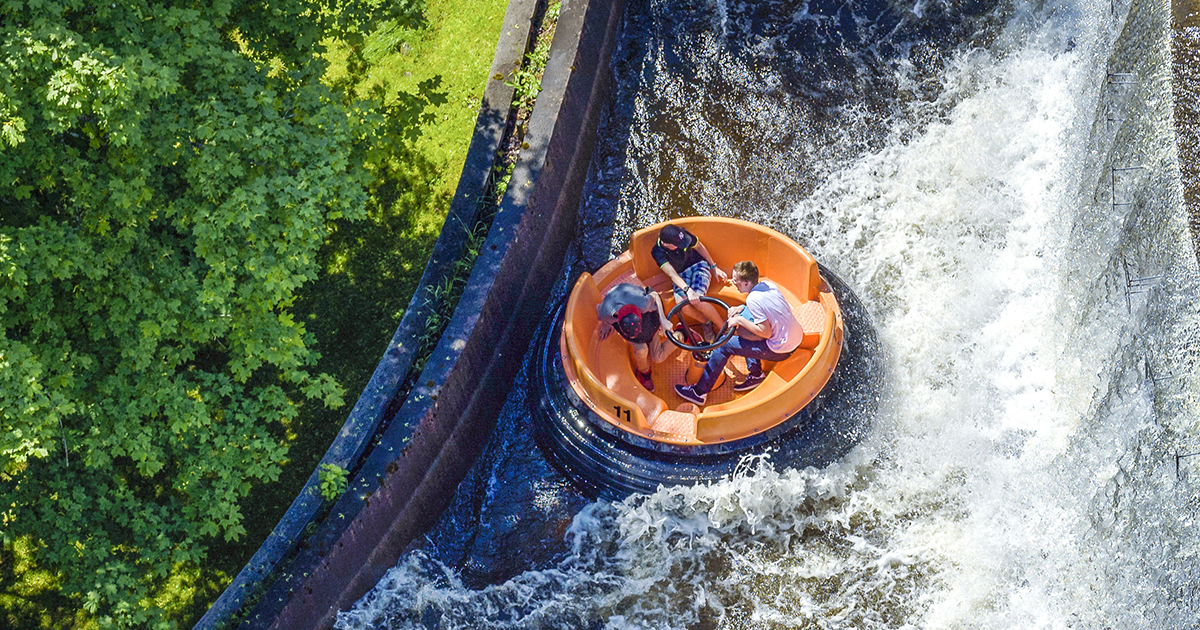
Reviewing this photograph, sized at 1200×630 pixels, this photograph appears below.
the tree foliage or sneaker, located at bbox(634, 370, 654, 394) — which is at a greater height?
the tree foliage

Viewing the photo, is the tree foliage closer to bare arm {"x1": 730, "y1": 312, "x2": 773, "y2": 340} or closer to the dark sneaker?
bare arm {"x1": 730, "y1": 312, "x2": 773, "y2": 340}

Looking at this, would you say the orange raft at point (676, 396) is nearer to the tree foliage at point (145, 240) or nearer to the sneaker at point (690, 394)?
the sneaker at point (690, 394)

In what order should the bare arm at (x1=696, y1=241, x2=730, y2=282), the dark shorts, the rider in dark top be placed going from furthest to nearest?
1. the bare arm at (x1=696, y1=241, x2=730, y2=282)
2. the dark shorts
3. the rider in dark top

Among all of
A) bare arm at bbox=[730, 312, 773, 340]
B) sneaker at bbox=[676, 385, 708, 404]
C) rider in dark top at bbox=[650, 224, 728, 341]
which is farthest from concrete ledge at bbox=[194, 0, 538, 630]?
bare arm at bbox=[730, 312, 773, 340]

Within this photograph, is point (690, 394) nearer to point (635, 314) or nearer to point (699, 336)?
point (699, 336)

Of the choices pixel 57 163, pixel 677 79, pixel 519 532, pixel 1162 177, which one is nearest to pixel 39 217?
pixel 57 163

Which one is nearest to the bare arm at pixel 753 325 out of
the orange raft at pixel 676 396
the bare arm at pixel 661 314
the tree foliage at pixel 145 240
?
the orange raft at pixel 676 396

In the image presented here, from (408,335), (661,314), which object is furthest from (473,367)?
(661,314)
